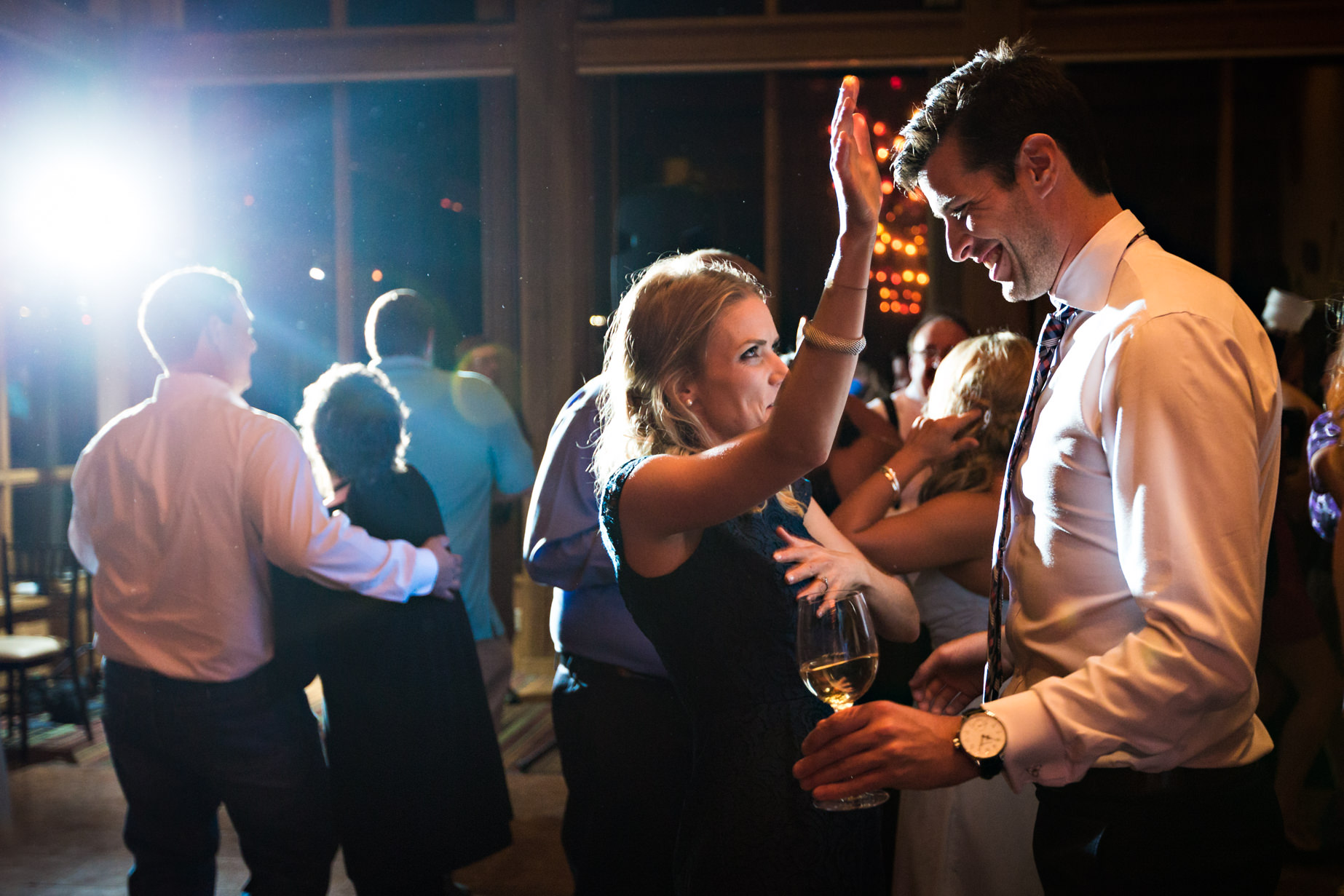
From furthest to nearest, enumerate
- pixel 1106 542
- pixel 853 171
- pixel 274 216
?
pixel 274 216, pixel 1106 542, pixel 853 171

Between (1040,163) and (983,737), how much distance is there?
72 cm

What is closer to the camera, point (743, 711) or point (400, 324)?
point (743, 711)

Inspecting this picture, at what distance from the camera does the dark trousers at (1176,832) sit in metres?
1.15

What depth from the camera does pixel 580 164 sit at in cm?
483

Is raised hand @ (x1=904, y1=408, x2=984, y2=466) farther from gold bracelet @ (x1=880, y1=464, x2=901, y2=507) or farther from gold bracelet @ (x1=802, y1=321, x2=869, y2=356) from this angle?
gold bracelet @ (x1=802, y1=321, x2=869, y2=356)

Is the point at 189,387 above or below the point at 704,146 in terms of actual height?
below

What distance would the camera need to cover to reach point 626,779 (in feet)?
6.53

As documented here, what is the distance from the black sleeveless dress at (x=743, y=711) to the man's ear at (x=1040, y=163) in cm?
61

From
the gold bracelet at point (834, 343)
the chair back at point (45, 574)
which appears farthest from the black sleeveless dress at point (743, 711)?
the chair back at point (45, 574)

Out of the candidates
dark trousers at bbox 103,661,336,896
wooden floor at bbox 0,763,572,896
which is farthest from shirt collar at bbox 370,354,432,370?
wooden floor at bbox 0,763,572,896

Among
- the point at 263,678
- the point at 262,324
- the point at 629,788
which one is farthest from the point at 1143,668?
the point at 262,324

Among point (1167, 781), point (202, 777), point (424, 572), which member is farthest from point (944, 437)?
point (202, 777)

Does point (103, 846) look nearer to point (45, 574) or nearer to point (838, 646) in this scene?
point (45, 574)

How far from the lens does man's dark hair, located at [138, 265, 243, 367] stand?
2.25 metres
